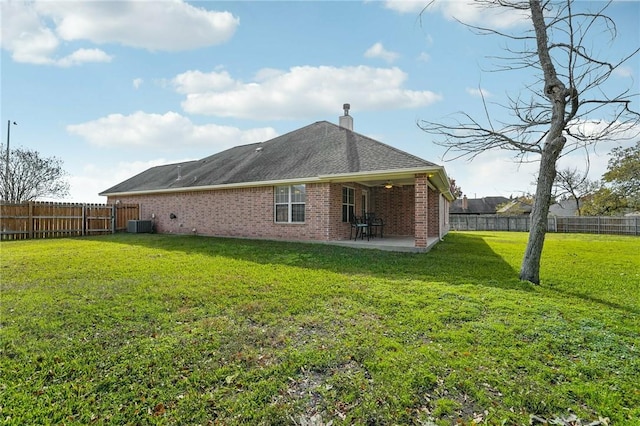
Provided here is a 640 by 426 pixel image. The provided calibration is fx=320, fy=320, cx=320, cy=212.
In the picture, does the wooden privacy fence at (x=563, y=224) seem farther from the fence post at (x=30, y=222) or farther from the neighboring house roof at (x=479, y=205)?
the fence post at (x=30, y=222)

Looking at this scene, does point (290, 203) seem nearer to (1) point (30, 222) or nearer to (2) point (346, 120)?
(2) point (346, 120)

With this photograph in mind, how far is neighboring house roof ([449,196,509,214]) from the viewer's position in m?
41.3

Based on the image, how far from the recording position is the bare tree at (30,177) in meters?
21.4

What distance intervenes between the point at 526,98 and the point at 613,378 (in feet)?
18.7

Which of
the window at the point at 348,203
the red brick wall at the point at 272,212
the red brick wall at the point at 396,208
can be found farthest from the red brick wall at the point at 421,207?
the red brick wall at the point at 396,208

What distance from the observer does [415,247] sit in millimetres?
9883

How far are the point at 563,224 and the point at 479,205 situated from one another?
62.5ft

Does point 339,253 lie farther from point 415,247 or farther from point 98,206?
point 98,206

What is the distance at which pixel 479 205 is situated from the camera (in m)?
43.6

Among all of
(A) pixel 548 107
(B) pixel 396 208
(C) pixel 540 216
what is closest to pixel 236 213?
(B) pixel 396 208

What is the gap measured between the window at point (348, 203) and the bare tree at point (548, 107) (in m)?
6.03

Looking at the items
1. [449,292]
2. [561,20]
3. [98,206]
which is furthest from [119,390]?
[98,206]

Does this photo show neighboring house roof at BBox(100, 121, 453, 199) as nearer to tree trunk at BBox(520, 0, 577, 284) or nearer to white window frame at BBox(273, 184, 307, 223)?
white window frame at BBox(273, 184, 307, 223)

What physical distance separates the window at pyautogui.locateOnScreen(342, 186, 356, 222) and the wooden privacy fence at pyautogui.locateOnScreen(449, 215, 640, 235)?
18609mm
